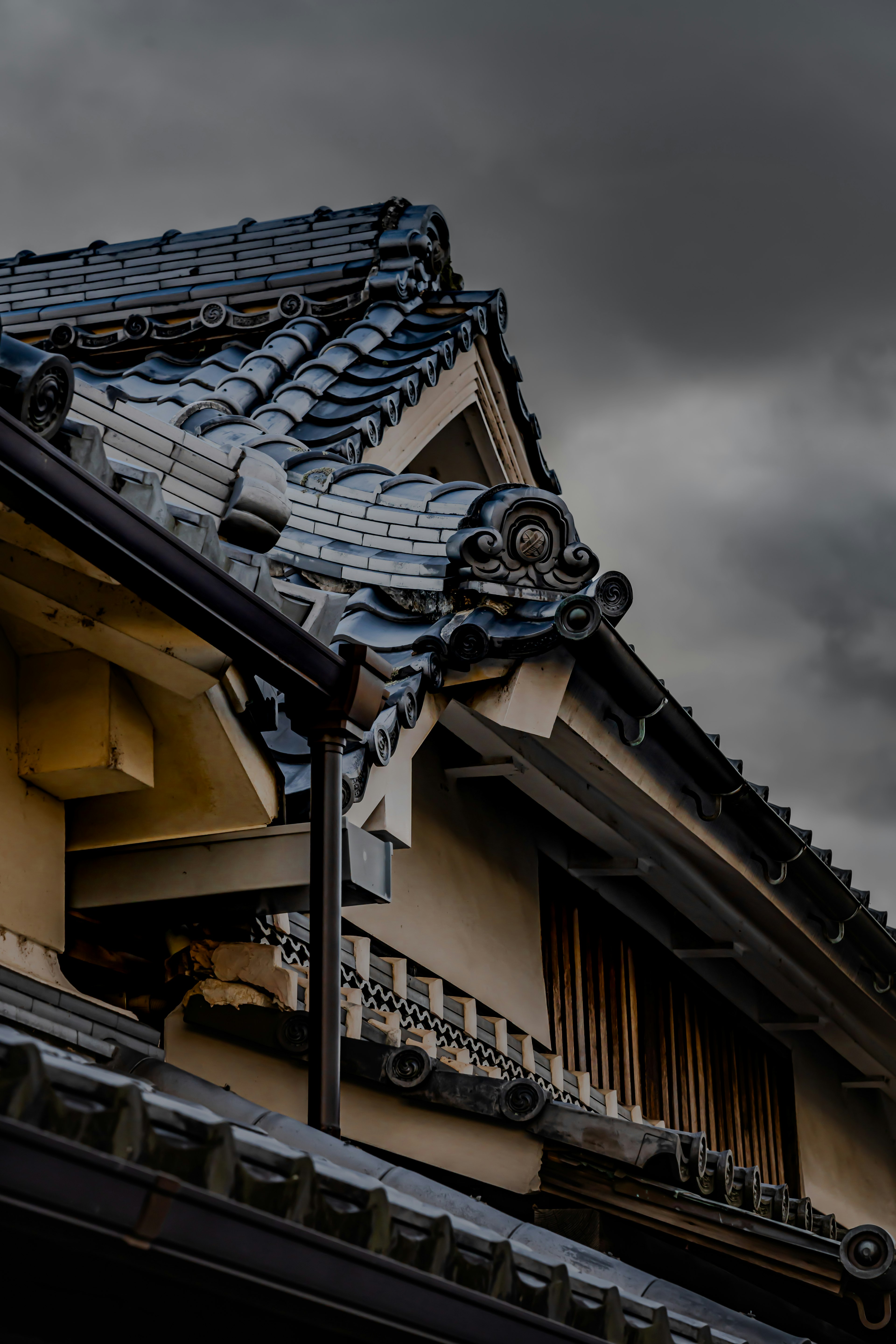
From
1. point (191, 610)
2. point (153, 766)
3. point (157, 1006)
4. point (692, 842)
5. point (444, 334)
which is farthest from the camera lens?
point (444, 334)

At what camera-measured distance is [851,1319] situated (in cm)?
723

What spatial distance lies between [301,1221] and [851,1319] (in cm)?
513

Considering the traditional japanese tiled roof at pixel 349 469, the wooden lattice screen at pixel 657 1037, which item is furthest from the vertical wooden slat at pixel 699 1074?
the traditional japanese tiled roof at pixel 349 469

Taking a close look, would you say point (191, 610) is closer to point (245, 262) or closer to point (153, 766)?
point (153, 766)

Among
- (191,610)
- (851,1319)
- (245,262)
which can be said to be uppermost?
(245,262)

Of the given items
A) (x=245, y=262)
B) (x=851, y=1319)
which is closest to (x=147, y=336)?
(x=245, y=262)

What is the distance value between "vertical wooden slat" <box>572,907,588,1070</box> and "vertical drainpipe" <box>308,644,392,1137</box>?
4598 mm

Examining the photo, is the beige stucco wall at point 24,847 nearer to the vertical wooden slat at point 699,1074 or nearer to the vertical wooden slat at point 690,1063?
the vertical wooden slat at point 690,1063

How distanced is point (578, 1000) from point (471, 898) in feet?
4.48

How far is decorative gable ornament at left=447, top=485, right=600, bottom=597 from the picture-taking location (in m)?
7.03

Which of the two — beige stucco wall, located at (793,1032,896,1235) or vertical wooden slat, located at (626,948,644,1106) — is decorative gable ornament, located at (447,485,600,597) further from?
beige stucco wall, located at (793,1032,896,1235)

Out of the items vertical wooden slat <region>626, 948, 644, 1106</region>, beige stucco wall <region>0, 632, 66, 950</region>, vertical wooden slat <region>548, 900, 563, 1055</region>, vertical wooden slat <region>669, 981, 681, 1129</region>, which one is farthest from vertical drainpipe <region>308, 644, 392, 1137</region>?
vertical wooden slat <region>669, 981, 681, 1129</region>

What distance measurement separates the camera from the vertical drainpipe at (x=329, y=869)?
5.10 metres

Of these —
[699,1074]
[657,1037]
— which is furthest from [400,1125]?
[699,1074]
